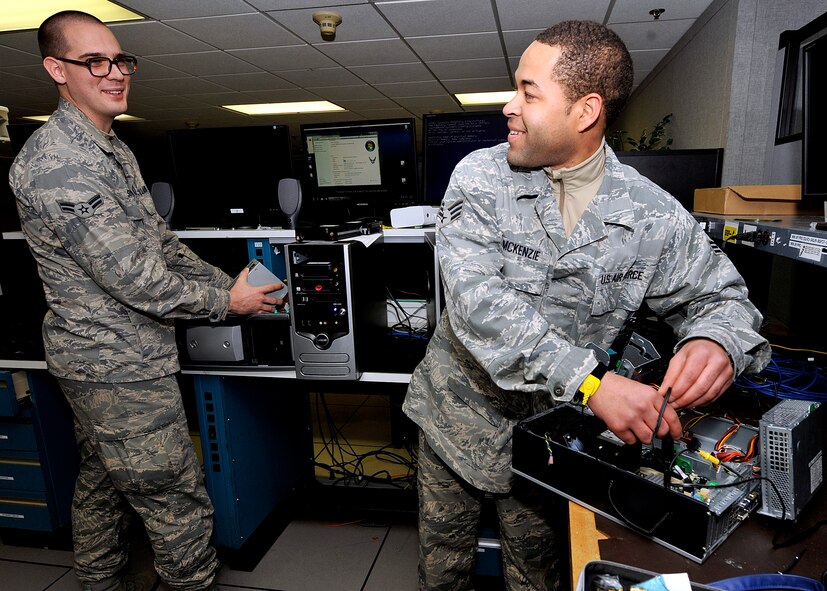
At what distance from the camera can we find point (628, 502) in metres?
0.75

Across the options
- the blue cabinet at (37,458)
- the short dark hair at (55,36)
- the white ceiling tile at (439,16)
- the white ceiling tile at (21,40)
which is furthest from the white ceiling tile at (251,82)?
the blue cabinet at (37,458)

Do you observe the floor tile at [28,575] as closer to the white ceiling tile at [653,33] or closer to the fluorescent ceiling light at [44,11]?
the fluorescent ceiling light at [44,11]

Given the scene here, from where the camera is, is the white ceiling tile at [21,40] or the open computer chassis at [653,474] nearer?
the open computer chassis at [653,474]

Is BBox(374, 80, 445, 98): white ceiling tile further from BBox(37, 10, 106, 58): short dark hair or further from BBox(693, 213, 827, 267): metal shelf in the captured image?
BBox(693, 213, 827, 267): metal shelf

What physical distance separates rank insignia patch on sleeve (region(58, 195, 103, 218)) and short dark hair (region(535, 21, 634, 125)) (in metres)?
1.13

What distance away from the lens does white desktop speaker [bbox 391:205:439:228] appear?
5.93 ft

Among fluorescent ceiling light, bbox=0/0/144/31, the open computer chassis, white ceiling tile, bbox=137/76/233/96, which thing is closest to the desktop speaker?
the open computer chassis

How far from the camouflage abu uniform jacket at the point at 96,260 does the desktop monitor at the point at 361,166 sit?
0.86 meters

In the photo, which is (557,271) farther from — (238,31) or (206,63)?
(206,63)

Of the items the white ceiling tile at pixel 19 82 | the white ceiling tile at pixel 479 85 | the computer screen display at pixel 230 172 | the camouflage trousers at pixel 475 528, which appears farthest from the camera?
the white ceiling tile at pixel 479 85

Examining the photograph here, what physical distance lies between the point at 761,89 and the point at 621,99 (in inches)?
88.9

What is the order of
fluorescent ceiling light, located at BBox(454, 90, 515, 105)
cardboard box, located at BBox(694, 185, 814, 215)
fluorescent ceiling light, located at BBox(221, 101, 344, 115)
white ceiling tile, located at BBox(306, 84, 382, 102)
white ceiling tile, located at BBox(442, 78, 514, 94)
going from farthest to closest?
fluorescent ceiling light, located at BBox(221, 101, 344, 115) → fluorescent ceiling light, located at BBox(454, 90, 515, 105) → white ceiling tile, located at BBox(306, 84, 382, 102) → white ceiling tile, located at BBox(442, 78, 514, 94) → cardboard box, located at BBox(694, 185, 814, 215)

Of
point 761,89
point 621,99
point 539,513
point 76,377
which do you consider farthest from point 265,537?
point 761,89

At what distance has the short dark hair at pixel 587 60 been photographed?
895 mm
